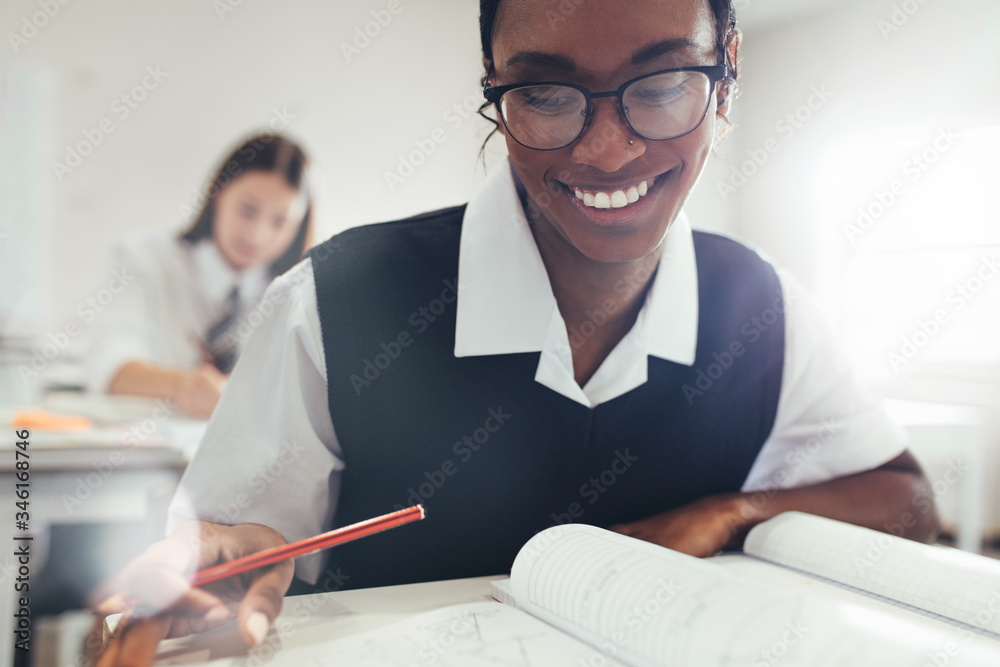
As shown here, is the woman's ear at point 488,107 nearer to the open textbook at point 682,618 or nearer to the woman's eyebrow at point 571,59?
the woman's eyebrow at point 571,59

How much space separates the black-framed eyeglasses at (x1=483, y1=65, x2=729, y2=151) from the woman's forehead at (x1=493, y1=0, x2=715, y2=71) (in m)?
0.02

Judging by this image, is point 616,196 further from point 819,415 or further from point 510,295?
point 819,415

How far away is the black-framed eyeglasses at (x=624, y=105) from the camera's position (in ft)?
2.44

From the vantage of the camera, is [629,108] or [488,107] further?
[488,107]

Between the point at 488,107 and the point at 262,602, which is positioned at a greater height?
the point at 488,107

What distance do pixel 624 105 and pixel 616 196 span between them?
94 millimetres

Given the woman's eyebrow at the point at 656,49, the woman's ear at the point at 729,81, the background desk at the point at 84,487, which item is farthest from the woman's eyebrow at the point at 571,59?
the background desk at the point at 84,487

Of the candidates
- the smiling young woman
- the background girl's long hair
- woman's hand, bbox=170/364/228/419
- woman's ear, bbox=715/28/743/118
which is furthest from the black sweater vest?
the background girl's long hair

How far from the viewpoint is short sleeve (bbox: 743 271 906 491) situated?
0.98m

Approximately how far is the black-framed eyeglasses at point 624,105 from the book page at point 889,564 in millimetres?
433

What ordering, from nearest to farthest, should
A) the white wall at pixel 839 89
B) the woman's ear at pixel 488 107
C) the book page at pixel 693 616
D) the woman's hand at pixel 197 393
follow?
the book page at pixel 693 616 < the woman's ear at pixel 488 107 < the woman's hand at pixel 197 393 < the white wall at pixel 839 89

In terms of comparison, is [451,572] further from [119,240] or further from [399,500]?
[119,240]

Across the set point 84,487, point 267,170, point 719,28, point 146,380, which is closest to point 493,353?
point 719,28

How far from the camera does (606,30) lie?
71 cm
